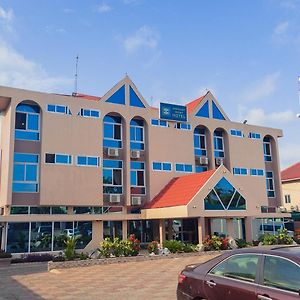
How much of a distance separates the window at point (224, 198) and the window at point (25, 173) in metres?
10.7

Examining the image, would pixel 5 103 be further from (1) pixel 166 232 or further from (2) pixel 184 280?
(2) pixel 184 280

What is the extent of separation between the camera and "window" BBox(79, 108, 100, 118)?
1011 inches

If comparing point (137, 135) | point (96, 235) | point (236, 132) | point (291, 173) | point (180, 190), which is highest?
point (236, 132)

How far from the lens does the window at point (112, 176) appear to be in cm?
2623

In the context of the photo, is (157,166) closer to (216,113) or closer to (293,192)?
(216,113)

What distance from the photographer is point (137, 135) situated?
2816cm

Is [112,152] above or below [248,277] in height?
above

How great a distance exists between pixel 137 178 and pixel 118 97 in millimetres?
6076

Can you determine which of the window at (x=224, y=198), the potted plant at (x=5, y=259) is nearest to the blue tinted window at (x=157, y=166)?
the window at (x=224, y=198)

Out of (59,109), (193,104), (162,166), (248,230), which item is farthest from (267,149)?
(59,109)

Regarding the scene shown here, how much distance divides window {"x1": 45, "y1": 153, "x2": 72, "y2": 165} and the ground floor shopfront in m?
3.61

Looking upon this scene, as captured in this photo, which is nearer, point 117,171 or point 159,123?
point 117,171

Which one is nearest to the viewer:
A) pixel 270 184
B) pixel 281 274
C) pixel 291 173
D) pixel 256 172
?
pixel 281 274

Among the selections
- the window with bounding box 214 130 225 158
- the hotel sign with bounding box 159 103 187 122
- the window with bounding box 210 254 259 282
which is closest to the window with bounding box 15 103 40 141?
the hotel sign with bounding box 159 103 187 122
